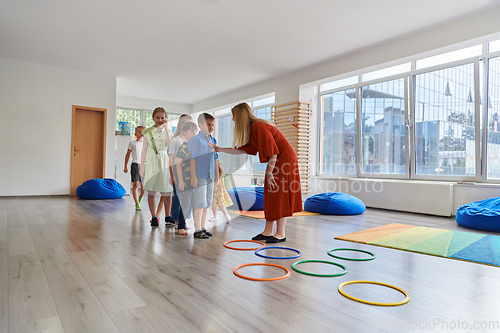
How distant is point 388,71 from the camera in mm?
6230

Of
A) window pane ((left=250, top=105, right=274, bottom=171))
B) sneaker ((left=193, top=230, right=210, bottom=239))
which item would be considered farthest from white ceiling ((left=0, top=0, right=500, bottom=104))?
sneaker ((left=193, top=230, right=210, bottom=239))

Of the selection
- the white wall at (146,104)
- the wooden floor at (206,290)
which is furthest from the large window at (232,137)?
the wooden floor at (206,290)

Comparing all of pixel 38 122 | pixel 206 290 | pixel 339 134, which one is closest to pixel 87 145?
pixel 38 122

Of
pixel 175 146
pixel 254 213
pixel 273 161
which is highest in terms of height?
pixel 175 146

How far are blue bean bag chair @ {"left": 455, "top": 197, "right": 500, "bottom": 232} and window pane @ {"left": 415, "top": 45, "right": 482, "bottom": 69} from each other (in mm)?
2379

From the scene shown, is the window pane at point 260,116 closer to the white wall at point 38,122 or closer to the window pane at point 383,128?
the window pane at point 383,128

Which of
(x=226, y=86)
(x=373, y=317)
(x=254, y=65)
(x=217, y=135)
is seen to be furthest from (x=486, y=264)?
(x=217, y=135)

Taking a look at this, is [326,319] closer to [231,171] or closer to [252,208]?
[252,208]

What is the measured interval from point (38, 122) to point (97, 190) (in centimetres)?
202

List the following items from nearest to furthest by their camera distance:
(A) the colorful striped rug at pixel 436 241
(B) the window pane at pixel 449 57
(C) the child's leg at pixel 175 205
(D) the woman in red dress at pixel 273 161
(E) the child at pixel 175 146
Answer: (A) the colorful striped rug at pixel 436 241 → (D) the woman in red dress at pixel 273 161 → (E) the child at pixel 175 146 → (C) the child's leg at pixel 175 205 → (B) the window pane at pixel 449 57

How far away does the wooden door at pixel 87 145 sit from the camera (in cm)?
745

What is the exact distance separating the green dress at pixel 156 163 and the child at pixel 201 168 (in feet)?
2.30

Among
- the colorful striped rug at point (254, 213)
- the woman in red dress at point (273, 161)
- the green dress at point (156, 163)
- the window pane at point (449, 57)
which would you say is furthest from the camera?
the window pane at point (449, 57)

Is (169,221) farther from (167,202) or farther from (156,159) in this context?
(156,159)
